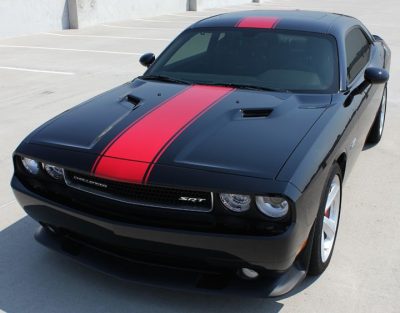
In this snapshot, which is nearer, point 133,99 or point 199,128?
point 199,128

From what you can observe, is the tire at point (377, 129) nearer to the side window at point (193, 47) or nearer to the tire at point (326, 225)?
the side window at point (193, 47)

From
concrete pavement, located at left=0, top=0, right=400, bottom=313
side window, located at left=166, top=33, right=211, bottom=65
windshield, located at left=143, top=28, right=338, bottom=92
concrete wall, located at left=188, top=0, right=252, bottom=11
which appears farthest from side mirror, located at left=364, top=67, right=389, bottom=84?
concrete wall, located at left=188, top=0, right=252, bottom=11

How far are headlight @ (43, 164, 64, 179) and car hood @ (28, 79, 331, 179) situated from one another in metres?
0.12

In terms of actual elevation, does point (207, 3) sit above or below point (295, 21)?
below

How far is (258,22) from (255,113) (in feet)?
4.08

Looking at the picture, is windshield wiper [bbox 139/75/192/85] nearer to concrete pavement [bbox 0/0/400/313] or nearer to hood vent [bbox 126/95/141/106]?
hood vent [bbox 126/95/141/106]

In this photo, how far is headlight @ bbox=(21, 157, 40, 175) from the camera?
9.79 feet

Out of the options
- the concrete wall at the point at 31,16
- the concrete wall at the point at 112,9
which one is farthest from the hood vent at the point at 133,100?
the concrete wall at the point at 112,9

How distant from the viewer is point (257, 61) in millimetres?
3877

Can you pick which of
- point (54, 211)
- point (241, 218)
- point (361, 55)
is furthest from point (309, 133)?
point (361, 55)

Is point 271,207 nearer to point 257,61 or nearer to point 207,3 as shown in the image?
point 257,61

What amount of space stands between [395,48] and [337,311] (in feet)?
32.1

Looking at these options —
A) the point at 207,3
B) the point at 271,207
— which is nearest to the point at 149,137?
the point at 271,207

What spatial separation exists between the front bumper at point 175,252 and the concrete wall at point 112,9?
499 inches
